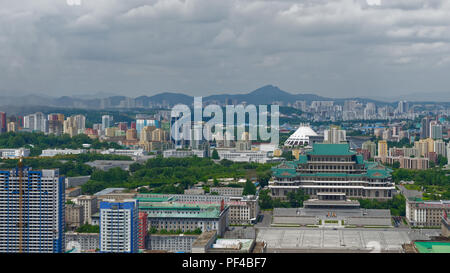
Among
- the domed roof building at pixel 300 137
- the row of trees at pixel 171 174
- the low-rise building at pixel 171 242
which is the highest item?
the domed roof building at pixel 300 137

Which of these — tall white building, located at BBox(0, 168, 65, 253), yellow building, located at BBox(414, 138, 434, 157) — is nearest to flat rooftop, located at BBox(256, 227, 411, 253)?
tall white building, located at BBox(0, 168, 65, 253)

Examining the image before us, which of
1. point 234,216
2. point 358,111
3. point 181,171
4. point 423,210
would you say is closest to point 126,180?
point 181,171

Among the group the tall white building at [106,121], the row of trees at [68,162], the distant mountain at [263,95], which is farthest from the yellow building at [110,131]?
the distant mountain at [263,95]

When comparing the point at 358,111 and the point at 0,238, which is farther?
the point at 358,111

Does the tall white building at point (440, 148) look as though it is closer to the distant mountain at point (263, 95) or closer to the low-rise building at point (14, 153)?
the distant mountain at point (263, 95)

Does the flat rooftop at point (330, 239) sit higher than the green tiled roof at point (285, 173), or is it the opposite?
the green tiled roof at point (285, 173)
